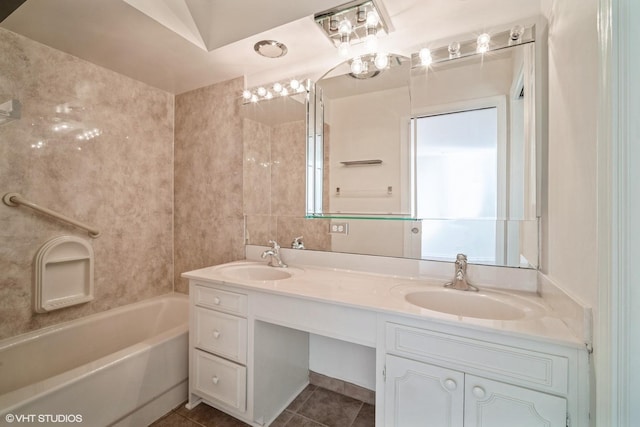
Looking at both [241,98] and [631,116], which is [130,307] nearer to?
[241,98]

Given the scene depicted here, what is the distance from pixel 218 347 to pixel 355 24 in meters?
1.90

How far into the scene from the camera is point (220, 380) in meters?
1.49

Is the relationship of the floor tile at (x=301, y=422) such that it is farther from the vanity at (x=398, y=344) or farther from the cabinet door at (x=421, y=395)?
the cabinet door at (x=421, y=395)

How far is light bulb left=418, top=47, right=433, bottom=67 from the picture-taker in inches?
56.2

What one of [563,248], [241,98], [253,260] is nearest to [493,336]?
[563,248]

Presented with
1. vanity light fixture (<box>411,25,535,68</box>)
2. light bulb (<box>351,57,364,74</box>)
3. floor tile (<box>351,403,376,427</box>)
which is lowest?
floor tile (<box>351,403,376,427</box>)

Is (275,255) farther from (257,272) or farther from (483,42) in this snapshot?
(483,42)

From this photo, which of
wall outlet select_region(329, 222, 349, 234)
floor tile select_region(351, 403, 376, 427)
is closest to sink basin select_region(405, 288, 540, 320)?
wall outlet select_region(329, 222, 349, 234)

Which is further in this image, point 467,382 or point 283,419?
point 283,419

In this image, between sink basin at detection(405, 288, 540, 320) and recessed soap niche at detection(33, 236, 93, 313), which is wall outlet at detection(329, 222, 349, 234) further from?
recessed soap niche at detection(33, 236, 93, 313)

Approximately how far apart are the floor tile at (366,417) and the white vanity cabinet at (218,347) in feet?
2.07

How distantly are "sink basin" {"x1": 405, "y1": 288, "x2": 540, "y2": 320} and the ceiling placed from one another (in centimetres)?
125

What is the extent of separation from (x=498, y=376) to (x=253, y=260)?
1.58 metres

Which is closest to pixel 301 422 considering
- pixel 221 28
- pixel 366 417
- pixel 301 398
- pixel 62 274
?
pixel 301 398
